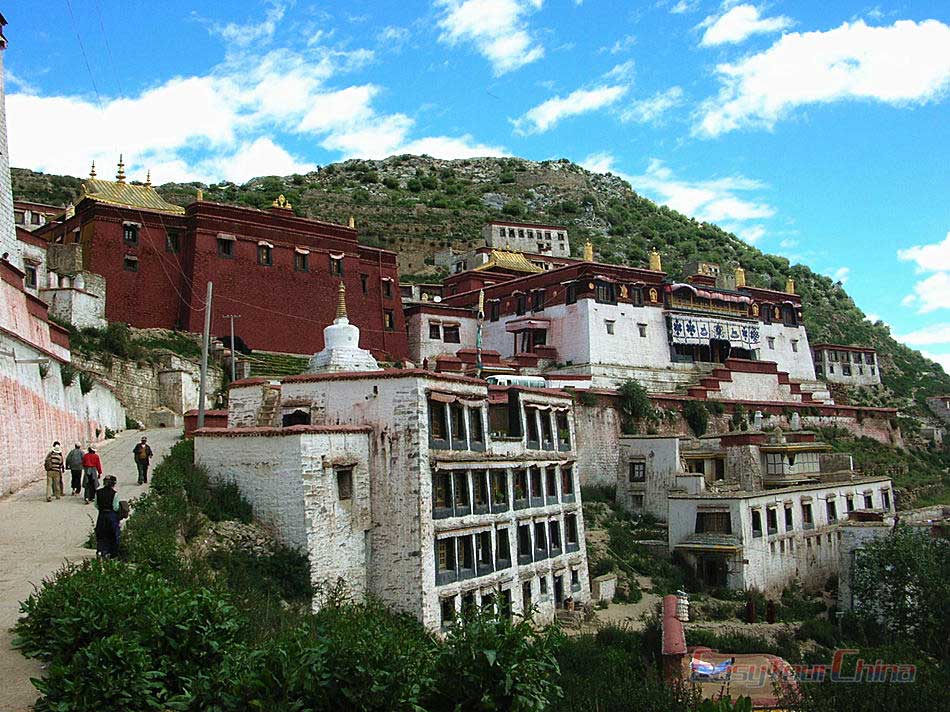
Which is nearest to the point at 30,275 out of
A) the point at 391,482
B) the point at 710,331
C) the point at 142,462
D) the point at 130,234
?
the point at 130,234

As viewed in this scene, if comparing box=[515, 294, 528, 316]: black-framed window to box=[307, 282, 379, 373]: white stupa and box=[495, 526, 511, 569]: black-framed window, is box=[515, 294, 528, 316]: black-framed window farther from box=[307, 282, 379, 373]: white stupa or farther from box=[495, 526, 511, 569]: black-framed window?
box=[495, 526, 511, 569]: black-framed window

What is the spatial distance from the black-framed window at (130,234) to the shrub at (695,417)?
2791 cm

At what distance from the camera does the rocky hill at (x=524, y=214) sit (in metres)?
91.1

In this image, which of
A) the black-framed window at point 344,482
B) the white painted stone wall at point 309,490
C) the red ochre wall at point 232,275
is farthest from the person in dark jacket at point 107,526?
the red ochre wall at point 232,275

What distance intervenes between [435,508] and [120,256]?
27.9 m

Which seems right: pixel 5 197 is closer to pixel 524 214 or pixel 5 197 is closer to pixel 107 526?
pixel 107 526

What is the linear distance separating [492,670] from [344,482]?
1111cm

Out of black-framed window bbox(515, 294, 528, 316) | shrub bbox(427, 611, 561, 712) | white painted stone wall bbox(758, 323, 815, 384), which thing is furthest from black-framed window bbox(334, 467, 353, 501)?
white painted stone wall bbox(758, 323, 815, 384)

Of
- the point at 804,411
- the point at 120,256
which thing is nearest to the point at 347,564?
the point at 120,256

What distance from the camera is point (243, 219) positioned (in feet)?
153

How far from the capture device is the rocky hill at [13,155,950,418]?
91125 millimetres

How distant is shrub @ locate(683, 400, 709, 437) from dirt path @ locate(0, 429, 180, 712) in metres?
27.5

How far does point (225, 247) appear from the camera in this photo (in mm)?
45719

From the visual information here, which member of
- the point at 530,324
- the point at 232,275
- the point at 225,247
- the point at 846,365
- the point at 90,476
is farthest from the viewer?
the point at 846,365
